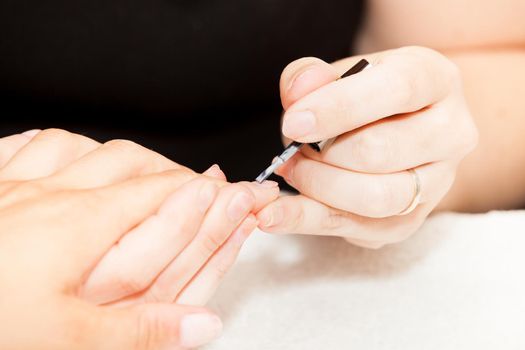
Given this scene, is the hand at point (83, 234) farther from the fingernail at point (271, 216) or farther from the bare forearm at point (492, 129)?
the bare forearm at point (492, 129)

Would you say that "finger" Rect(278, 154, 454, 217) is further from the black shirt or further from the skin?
the black shirt

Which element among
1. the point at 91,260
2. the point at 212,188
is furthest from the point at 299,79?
the point at 91,260

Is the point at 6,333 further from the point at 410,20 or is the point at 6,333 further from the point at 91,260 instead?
the point at 410,20

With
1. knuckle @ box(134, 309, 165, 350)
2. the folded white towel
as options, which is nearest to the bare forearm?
the folded white towel

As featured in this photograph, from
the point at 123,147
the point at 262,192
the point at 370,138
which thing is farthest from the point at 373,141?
the point at 123,147

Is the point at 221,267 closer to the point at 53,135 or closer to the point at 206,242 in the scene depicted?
the point at 206,242

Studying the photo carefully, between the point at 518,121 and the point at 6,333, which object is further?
the point at 518,121
